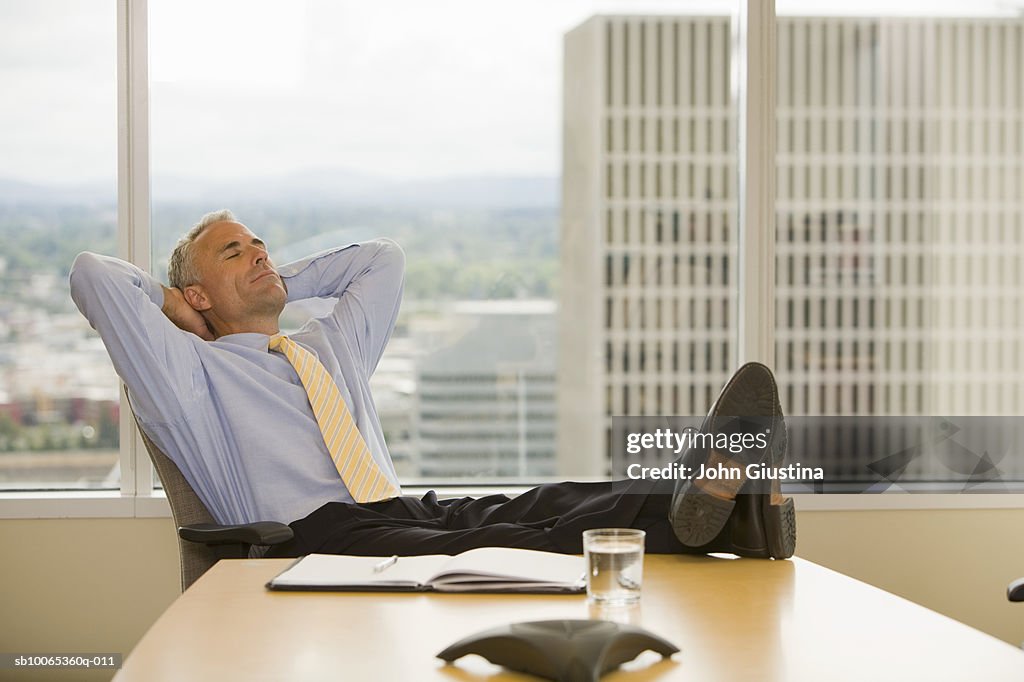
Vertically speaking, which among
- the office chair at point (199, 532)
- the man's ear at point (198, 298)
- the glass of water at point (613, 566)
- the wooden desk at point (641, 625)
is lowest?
the office chair at point (199, 532)

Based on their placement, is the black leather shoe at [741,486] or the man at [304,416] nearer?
the black leather shoe at [741,486]

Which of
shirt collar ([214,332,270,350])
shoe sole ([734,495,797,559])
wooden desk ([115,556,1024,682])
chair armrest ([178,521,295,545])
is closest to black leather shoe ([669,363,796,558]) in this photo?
shoe sole ([734,495,797,559])

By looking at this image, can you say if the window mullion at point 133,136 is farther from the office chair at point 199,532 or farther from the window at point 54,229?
the office chair at point 199,532

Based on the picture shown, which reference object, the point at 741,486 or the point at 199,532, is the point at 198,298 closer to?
the point at 199,532

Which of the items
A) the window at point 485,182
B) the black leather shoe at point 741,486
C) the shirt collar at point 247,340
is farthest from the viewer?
the window at point 485,182

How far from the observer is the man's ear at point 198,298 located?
9.05 feet

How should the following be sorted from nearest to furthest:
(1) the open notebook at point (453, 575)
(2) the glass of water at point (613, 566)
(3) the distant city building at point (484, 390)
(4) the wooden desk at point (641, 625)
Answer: (4) the wooden desk at point (641, 625)
(2) the glass of water at point (613, 566)
(1) the open notebook at point (453, 575)
(3) the distant city building at point (484, 390)

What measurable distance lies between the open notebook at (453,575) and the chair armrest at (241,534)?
459 mm

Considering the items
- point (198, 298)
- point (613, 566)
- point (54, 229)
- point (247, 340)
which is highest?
point (54, 229)

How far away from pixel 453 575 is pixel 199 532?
0.79 meters

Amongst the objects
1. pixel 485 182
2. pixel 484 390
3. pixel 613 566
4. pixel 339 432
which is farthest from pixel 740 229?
pixel 613 566

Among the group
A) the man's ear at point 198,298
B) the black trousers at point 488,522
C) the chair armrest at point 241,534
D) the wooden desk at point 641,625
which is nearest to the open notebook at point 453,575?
the wooden desk at point 641,625

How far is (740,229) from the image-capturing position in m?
3.32

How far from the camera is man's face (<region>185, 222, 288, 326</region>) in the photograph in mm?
2754
